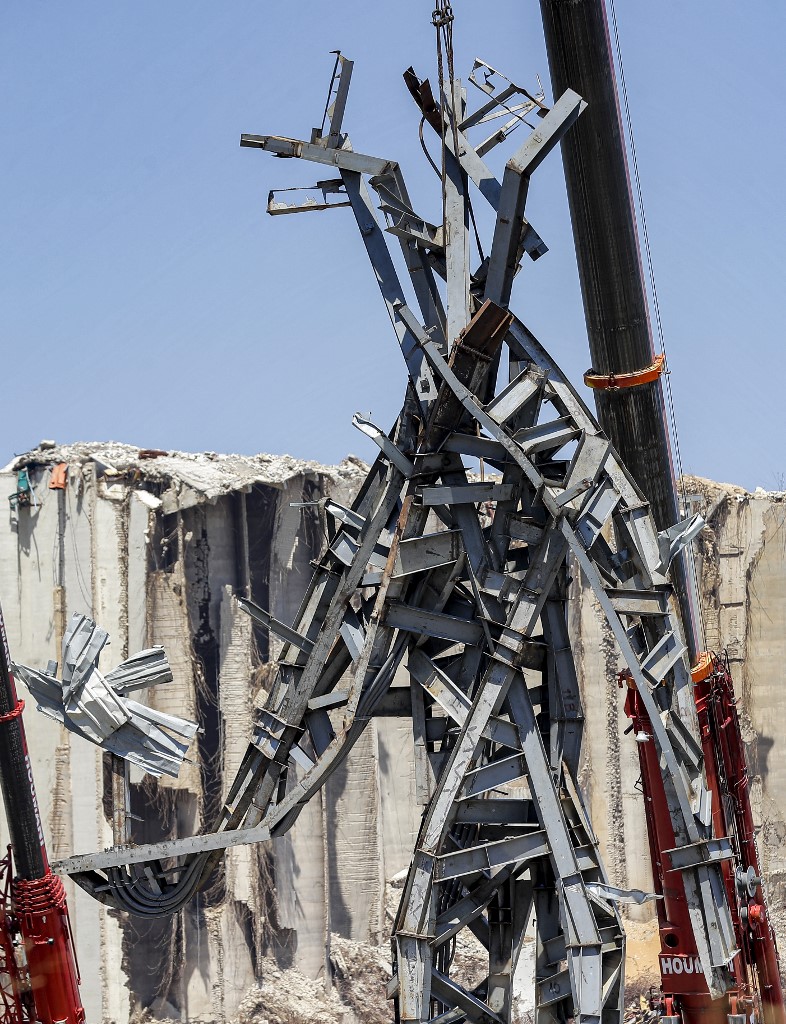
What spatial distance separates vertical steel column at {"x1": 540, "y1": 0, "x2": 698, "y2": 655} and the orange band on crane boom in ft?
0.15

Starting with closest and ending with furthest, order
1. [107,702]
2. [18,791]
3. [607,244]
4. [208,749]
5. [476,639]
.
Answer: [476,639] → [107,702] → [607,244] → [18,791] → [208,749]

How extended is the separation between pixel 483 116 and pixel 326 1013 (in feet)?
54.4

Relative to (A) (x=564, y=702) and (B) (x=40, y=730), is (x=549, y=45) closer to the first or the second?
(A) (x=564, y=702)

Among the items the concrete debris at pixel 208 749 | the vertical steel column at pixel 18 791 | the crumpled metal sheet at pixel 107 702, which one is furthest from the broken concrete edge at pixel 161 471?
the crumpled metal sheet at pixel 107 702

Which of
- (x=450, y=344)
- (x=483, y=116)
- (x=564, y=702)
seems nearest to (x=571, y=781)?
(x=564, y=702)

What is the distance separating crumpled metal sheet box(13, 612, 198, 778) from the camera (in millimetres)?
9617

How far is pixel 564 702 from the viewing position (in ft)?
29.0

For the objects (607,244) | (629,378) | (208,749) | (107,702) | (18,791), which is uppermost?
(607,244)

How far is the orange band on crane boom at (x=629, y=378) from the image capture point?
480 inches

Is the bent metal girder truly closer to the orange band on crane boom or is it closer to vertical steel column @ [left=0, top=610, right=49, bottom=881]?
vertical steel column @ [left=0, top=610, right=49, bottom=881]

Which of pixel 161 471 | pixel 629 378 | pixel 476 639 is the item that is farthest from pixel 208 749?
pixel 476 639

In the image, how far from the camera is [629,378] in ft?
40.0

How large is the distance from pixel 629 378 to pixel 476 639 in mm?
4198

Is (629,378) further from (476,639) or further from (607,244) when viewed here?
(476,639)
